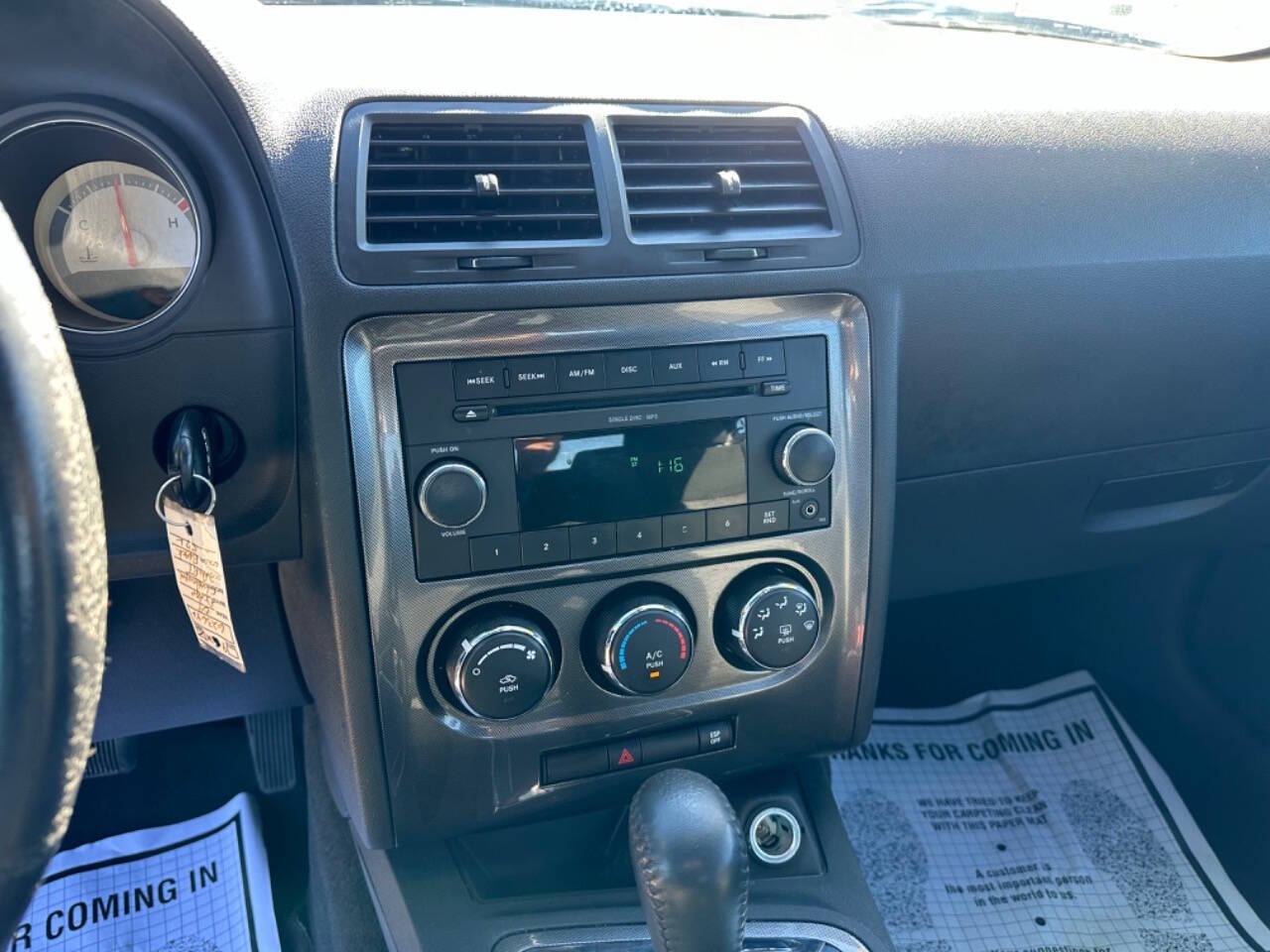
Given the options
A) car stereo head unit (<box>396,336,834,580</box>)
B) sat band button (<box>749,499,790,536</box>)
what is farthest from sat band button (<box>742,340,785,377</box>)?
sat band button (<box>749,499,790,536</box>)

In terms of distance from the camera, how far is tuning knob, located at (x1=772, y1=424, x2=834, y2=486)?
88 cm

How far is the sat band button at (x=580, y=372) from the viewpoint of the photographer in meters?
0.82

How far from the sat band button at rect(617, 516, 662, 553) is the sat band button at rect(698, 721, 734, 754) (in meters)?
0.18

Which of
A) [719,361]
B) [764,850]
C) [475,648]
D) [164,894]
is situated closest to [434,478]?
[475,648]

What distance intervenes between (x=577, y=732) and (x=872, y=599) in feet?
0.95

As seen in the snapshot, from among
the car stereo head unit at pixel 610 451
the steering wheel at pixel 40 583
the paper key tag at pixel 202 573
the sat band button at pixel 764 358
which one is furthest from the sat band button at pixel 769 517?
the steering wheel at pixel 40 583

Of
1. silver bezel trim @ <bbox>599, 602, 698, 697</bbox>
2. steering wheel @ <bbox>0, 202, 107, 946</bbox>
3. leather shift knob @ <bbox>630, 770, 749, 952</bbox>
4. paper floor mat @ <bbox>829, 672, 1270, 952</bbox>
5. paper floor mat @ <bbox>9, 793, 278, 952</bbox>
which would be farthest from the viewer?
paper floor mat @ <bbox>829, 672, 1270, 952</bbox>

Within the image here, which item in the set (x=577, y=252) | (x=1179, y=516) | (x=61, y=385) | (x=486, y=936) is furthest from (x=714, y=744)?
(x=1179, y=516)

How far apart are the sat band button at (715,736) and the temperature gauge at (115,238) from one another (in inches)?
21.3

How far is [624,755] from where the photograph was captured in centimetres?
93

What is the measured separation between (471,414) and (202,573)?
221 millimetres

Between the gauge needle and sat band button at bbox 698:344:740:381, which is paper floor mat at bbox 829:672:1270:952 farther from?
the gauge needle

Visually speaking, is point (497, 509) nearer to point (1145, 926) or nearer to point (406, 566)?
point (406, 566)

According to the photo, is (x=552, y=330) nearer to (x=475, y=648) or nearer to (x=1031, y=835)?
(x=475, y=648)
